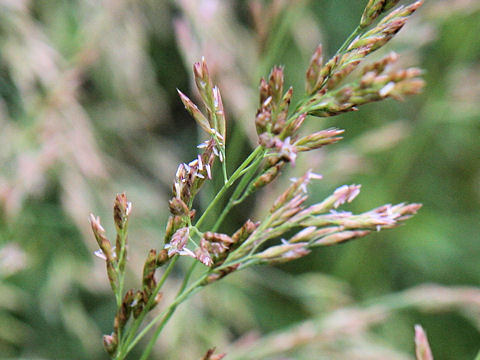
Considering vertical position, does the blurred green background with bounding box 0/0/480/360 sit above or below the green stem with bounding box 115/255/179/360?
below

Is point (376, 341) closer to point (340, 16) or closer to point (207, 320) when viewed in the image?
point (207, 320)

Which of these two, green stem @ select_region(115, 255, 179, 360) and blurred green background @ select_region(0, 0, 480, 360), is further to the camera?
blurred green background @ select_region(0, 0, 480, 360)

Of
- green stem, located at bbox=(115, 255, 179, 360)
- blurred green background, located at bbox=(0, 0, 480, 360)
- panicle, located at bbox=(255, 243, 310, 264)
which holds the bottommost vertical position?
blurred green background, located at bbox=(0, 0, 480, 360)

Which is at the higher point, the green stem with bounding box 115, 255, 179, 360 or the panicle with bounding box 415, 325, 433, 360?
the green stem with bounding box 115, 255, 179, 360

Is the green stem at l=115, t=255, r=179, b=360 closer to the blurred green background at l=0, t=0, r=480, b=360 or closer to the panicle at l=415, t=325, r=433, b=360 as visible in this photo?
the panicle at l=415, t=325, r=433, b=360

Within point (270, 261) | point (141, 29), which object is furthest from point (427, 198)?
point (270, 261)

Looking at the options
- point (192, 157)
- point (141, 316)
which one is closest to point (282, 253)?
point (141, 316)

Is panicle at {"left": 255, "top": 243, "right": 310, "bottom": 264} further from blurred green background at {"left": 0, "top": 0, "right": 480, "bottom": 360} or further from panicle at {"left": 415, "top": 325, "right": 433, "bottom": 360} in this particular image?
blurred green background at {"left": 0, "top": 0, "right": 480, "bottom": 360}

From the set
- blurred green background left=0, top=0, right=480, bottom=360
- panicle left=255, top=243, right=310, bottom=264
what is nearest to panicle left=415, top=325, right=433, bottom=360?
panicle left=255, top=243, right=310, bottom=264

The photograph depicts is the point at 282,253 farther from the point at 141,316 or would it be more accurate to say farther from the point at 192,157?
the point at 192,157
